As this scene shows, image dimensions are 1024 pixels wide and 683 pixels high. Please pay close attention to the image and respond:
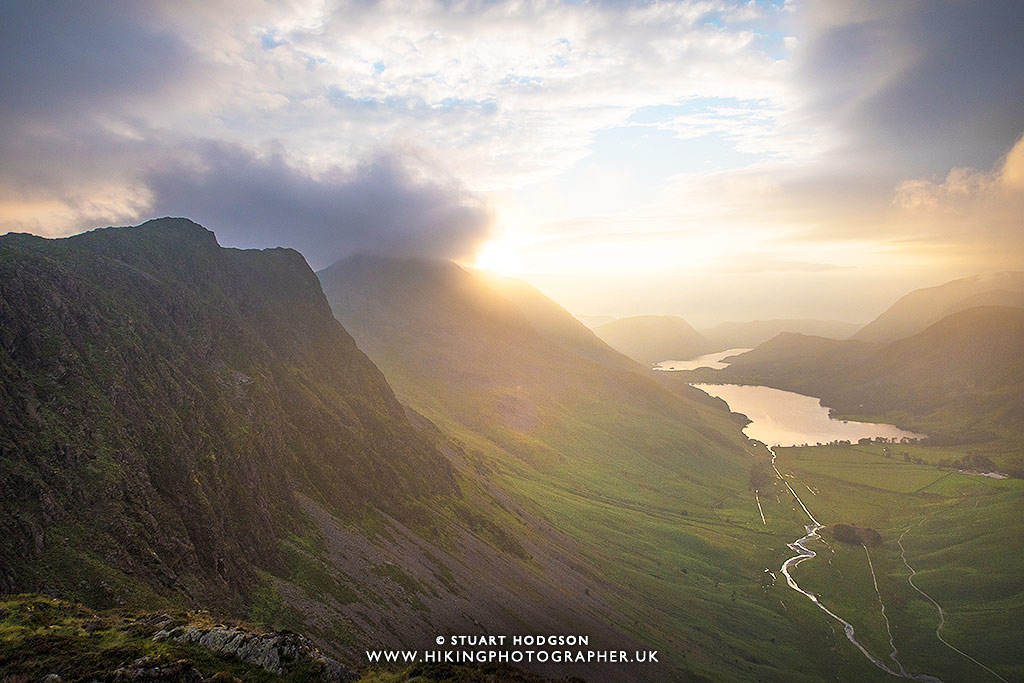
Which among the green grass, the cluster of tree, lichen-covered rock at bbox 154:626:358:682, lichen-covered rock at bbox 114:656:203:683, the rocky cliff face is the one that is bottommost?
the green grass

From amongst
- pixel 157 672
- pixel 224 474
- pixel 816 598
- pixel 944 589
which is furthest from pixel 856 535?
pixel 157 672

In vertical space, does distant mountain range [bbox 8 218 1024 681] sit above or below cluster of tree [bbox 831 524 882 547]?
above

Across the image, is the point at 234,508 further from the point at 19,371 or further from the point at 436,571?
the point at 436,571

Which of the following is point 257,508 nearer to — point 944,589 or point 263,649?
point 263,649

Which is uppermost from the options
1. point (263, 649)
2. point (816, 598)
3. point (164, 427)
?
point (164, 427)

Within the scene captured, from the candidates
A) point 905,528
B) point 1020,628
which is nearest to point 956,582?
point 1020,628

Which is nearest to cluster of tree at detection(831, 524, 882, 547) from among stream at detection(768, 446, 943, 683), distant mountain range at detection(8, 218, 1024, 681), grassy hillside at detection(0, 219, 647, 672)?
stream at detection(768, 446, 943, 683)

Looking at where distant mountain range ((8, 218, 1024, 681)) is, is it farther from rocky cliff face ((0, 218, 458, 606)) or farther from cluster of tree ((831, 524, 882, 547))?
cluster of tree ((831, 524, 882, 547))
